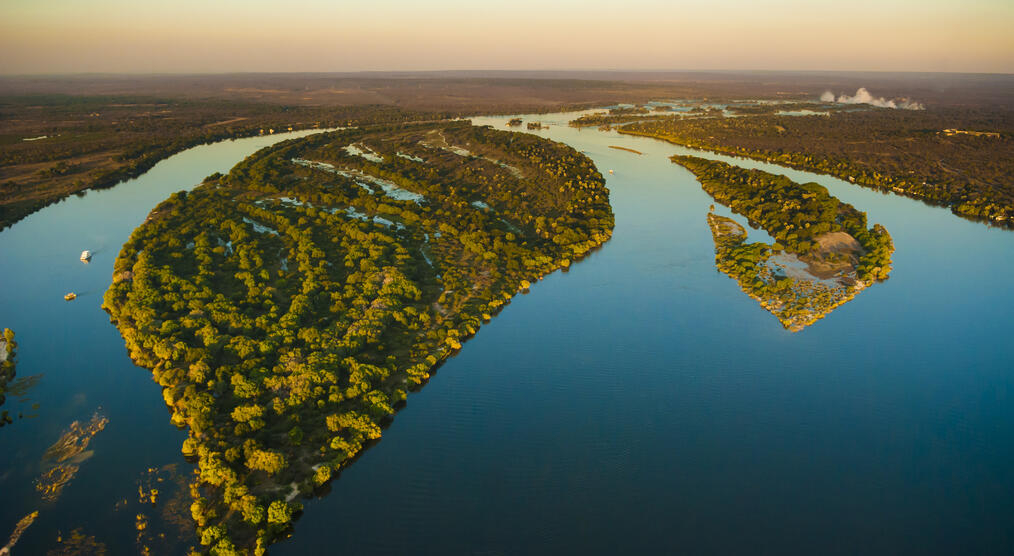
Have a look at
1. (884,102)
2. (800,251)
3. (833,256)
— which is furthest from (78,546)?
(884,102)

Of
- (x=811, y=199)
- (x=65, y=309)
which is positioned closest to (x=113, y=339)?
(x=65, y=309)

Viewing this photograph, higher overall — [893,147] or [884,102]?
[884,102]

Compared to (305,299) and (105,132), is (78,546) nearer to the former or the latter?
(305,299)

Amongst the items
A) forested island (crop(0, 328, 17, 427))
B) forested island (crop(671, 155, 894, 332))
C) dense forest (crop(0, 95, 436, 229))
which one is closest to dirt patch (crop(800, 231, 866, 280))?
forested island (crop(671, 155, 894, 332))

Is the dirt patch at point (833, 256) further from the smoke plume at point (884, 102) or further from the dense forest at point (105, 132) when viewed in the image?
→ the smoke plume at point (884, 102)

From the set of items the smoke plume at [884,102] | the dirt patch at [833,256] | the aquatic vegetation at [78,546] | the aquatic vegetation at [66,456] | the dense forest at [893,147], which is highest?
the smoke plume at [884,102]

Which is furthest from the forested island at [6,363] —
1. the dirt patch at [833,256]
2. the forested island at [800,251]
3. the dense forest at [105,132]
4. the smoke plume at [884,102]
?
the smoke plume at [884,102]
